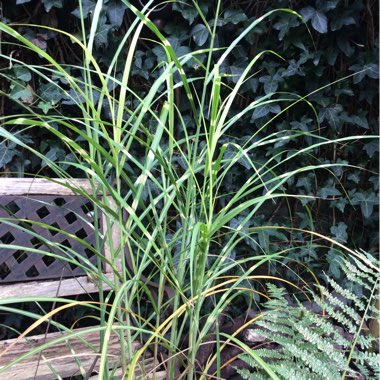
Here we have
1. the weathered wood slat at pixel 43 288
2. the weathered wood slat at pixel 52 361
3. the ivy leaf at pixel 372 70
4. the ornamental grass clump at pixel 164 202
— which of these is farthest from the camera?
the ivy leaf at pixel 372 70

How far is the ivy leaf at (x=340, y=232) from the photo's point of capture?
1.84 meters

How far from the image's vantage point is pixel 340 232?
1.85 meters

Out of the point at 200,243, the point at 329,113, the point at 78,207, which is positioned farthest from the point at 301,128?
the point at 200,243

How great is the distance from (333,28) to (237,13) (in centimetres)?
34

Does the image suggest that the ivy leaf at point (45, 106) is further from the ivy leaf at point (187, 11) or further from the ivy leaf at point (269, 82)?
the ivy leaf at point (269, 82)

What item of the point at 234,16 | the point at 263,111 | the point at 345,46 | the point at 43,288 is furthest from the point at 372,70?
the point at 43,288

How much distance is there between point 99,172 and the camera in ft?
2.27

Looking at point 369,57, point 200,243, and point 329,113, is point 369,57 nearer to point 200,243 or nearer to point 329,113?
point 329,113

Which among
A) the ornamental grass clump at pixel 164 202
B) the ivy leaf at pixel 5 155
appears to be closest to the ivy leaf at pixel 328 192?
the ornamental grass clump at pixel 164 202

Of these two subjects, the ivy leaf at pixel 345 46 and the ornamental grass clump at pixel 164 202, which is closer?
the ornamental grass clump at pixel 164 202

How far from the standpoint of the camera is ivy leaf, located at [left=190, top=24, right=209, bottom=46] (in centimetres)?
167

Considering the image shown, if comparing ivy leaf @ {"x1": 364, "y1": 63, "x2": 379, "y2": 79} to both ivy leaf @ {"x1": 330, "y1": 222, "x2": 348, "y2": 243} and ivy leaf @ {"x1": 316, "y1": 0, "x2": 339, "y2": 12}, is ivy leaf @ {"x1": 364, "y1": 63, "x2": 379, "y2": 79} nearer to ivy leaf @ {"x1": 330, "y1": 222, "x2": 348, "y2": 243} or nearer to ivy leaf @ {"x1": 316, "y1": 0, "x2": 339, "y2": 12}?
ivy leaf @ {"x1": 316, "y1": 0, "x2": 339, "y2": 12}

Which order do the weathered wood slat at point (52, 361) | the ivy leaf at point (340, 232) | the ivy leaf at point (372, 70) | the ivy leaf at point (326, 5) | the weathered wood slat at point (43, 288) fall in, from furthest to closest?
the ivy leaf at point (340, 232) → the ivy leaf at point (372, 70) → the ivy leaf at point (326, 5) → the weathered wood slat at point (43, 288) → the weathered wood slat at point (52, 361)

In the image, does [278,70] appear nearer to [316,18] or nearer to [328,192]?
[316,18]
